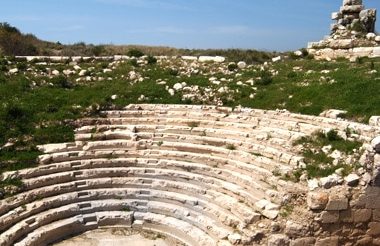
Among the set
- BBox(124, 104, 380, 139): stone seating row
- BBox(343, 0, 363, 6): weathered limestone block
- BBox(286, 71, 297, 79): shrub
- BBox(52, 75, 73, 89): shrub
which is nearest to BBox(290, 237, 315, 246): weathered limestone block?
BBox(124, 104, 380, 139): stone seating row

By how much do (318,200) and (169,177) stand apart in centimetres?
470

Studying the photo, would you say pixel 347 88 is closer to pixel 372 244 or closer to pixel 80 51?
pixel 372 244

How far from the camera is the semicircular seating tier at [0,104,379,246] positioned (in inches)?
425

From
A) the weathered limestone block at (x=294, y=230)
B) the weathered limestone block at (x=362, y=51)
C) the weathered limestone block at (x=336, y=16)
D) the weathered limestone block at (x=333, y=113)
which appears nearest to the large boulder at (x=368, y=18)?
the weathered limestone block at (x=336, y=16)

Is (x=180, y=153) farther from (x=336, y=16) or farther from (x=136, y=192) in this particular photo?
(x=336, y=16)

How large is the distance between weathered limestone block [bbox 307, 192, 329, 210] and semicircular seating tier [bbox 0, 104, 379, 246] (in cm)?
72

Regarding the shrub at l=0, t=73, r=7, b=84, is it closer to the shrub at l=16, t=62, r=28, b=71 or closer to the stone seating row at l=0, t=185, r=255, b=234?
the shrub at l=16, t=62, r=28, b=71

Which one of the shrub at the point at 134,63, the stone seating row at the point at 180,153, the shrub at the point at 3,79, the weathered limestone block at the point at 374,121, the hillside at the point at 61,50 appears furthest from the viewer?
the hillside at the point at 61,50

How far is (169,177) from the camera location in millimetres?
12859

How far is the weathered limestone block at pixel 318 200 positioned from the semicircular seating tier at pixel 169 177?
2.36ft

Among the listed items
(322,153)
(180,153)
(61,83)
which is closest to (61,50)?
(61,83)

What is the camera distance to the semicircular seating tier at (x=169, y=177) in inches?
425

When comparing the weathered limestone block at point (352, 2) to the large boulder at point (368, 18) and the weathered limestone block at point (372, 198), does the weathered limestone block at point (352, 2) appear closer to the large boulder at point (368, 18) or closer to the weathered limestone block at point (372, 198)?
A: the large boulder at point (368, 18)

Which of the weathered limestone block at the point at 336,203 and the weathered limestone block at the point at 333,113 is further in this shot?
the weathered limestone block at the point at 333,113
